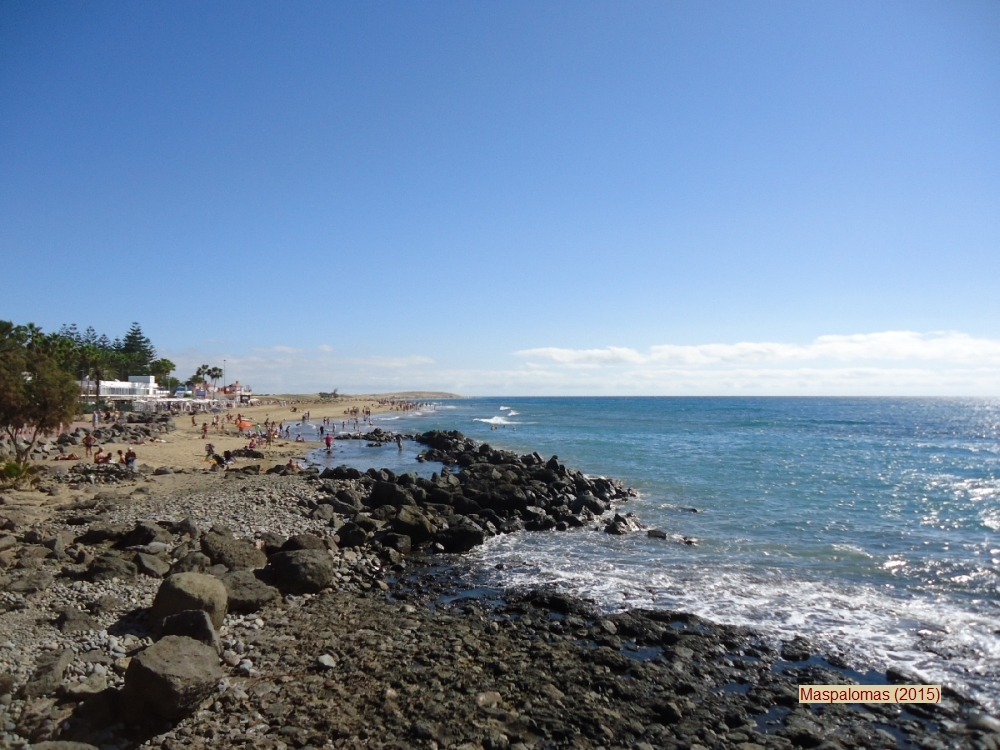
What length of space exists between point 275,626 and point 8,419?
61.6ft

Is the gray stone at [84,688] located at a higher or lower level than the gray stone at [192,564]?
lower

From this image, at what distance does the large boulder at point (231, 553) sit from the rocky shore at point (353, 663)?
42mm

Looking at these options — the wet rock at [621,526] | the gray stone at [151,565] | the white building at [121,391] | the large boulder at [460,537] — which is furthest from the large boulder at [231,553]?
the white building at [121,391]

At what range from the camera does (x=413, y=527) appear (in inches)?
703

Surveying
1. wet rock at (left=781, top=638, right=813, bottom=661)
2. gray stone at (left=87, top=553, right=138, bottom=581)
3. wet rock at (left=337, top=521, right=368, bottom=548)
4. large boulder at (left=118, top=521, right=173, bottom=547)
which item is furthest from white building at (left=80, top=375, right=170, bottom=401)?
wet rock at (left=781, top=638, right=813, bottom=661)

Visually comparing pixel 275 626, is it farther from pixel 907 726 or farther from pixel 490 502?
pixel 490 502

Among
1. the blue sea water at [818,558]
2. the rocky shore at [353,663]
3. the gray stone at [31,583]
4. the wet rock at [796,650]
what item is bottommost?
the blue sea water at [818,558]

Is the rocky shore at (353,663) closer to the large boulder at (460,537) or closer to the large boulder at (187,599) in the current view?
the large boulder at (187,599)

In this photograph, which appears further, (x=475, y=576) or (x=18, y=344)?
(x=18, y=344)

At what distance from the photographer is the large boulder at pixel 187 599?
9.40 metres

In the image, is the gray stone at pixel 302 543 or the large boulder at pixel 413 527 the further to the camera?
the large boulder at pixel 413 527

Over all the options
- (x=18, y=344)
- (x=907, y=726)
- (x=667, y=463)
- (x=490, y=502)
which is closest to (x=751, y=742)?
(x=907, y=726)

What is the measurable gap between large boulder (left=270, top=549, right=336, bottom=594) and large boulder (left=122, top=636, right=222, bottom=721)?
473 centimetres

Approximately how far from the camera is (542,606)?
12.3m
